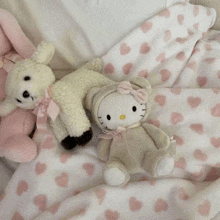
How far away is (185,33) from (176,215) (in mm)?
697

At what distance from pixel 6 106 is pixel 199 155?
60 cm

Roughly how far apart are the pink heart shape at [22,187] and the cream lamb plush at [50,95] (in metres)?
0.15

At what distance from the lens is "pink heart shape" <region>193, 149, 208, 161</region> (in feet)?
2.57

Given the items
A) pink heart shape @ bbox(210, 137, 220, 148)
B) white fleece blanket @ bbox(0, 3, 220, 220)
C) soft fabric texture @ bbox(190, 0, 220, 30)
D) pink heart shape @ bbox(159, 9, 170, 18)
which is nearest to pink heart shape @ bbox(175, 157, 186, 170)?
white fleece blanket @ bbox(0, 3, 220, 220)

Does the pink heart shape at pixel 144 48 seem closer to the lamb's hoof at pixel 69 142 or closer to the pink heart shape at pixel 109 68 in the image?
the pink heart shape at pixel 109 68

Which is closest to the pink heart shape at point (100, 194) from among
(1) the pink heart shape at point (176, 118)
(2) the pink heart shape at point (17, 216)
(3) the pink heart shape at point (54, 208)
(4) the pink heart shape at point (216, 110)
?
(3) the pink heart shape at point (54, 208)

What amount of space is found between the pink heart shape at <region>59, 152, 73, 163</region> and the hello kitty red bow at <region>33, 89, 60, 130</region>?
99 mm

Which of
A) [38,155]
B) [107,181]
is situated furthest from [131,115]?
[38,155]

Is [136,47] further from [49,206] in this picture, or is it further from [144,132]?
[49,206]

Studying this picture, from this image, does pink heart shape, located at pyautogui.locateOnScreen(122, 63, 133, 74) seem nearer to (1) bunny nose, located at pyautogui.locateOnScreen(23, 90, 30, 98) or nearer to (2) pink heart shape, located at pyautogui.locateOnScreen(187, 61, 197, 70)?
(2) pink heart shape, located at pyautogui.locateOnScreen(187, 61, 197, 70)

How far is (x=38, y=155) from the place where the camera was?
80cm

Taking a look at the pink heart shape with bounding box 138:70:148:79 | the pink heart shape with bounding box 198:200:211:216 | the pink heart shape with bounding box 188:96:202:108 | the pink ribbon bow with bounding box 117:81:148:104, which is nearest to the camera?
the pink heart shape with bounding box 198:200:211:216

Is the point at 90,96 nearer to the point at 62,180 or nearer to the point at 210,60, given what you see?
the point at 62,180

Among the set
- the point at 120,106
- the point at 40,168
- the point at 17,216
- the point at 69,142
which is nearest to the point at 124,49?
the point at 120,106
